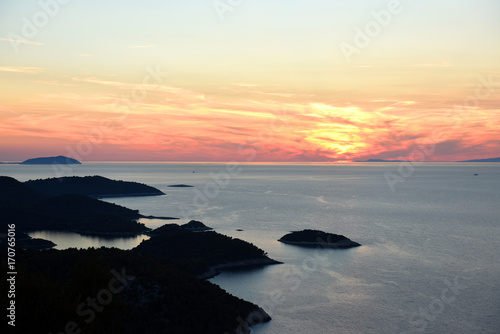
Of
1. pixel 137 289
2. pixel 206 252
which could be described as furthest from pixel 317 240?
pixel 137 289

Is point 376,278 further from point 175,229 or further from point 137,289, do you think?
point 175,229

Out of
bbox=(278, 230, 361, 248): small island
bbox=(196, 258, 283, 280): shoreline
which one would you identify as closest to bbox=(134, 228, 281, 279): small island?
bbox=(196, 258, 283, 280): shoreline

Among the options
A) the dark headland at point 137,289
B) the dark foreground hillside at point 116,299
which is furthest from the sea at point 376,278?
the dark foreground hillside at point 116,299

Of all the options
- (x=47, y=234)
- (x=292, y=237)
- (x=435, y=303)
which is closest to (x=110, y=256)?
(x=435, y=303)

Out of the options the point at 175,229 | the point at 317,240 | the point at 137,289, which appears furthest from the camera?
the point at 175,229

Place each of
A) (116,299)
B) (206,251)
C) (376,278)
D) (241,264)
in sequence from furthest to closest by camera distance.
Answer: (206,251)
(241,264)
(376,278)
(116,299)

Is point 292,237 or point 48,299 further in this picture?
point 292,237

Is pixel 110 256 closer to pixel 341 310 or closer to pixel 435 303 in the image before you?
pixel 341 310

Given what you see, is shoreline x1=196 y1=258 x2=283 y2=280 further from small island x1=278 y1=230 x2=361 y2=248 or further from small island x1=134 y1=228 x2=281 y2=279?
small island x1=278 y1=230 x2=361 y2=248
